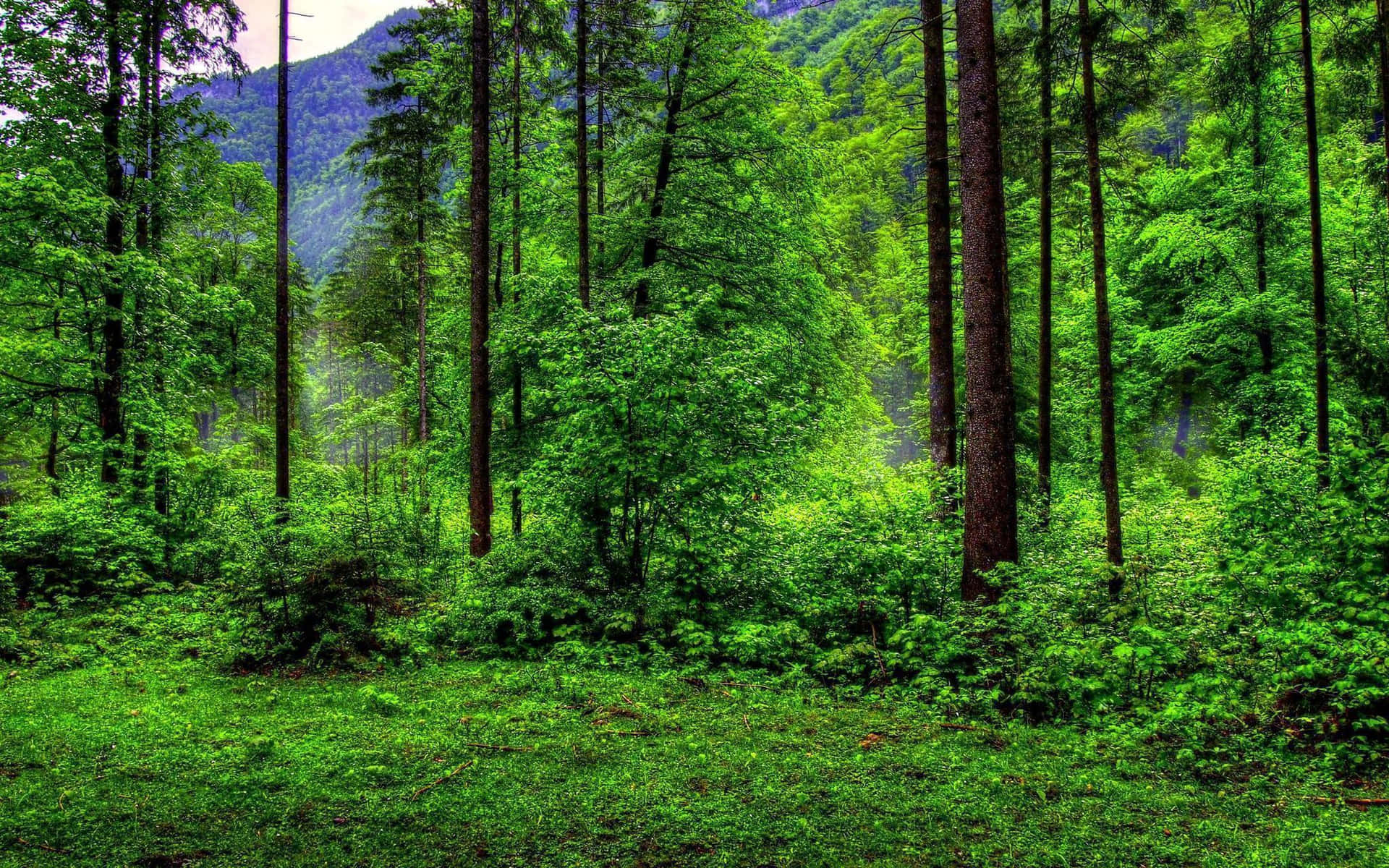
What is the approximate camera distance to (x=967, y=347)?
654 centimetres

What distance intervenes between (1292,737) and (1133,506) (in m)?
8.48

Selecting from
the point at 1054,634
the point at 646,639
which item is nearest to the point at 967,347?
the point at 1054,634

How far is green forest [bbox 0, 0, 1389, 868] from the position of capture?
345 centimetres

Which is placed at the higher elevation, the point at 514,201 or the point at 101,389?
the point at 514,201

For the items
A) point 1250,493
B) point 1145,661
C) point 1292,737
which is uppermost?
point 1250,493

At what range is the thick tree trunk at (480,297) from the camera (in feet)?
35.6

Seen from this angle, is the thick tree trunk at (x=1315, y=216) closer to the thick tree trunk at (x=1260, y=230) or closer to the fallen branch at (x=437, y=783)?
the thick tree trunk at (x=1260, y=230)

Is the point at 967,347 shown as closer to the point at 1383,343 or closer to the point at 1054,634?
the point at 1054,634

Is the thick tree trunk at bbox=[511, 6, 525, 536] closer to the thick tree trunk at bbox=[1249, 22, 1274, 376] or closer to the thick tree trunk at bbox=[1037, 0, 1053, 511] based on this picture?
the thick tree trunk at bbox=[1037, 0, 1053, 511]

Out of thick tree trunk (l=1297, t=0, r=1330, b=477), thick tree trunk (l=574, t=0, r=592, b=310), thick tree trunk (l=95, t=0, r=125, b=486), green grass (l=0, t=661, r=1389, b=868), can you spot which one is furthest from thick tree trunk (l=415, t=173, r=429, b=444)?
thick tree trunk (l=1297, t=0, r=1330, b=477)

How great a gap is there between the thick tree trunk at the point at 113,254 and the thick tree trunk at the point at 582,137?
28.2ft

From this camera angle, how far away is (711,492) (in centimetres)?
715

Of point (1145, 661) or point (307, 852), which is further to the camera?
point (1145, 661)

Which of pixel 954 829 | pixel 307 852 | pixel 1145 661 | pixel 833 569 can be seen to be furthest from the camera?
pixel 833 569
